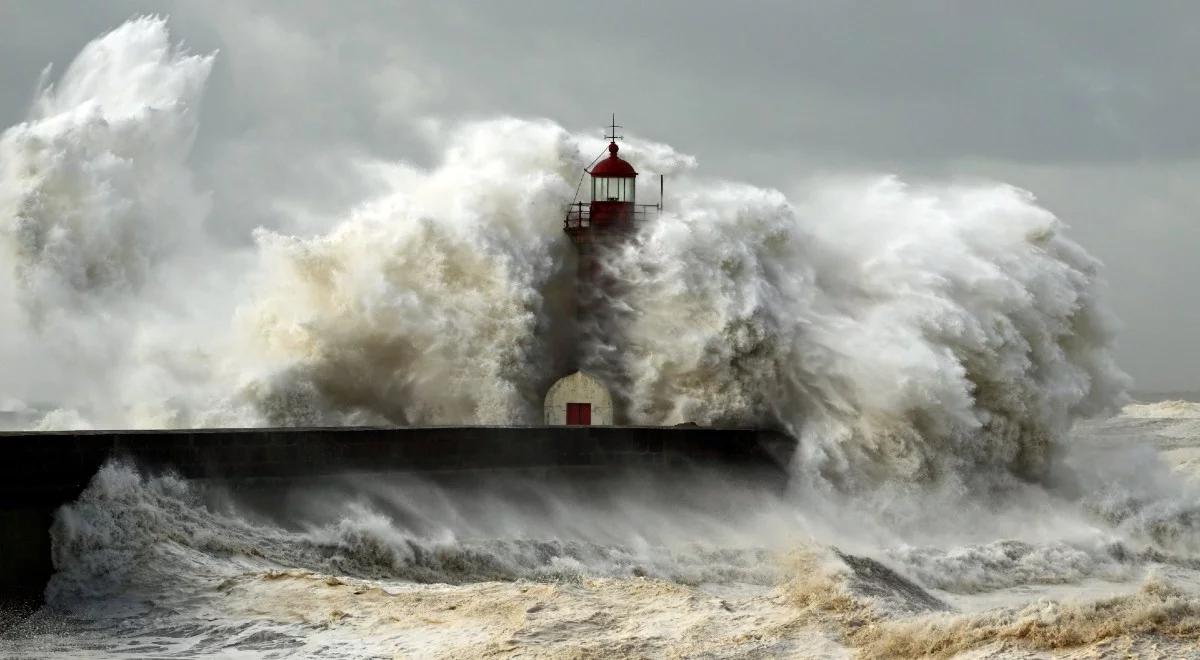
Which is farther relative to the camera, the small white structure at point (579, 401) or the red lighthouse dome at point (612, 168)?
the red lighthouse dome at point (612, 168)

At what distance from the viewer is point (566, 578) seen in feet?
33.3

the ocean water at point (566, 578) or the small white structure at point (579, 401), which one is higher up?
the small white structure at point (579, 401)

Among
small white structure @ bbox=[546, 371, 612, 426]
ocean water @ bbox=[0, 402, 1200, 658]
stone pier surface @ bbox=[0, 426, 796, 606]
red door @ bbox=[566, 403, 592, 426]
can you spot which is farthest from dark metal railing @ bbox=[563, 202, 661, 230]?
ocean water @ bbox=[0, 402, 1200, 658]

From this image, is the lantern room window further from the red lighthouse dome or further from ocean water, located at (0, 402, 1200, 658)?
ocean water, located at (0, 402, 1200, 658)

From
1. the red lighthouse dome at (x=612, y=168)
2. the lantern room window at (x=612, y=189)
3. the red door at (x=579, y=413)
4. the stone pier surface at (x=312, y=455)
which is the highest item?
the red lighthouse dome at (x=612, y=168)

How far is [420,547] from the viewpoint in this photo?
9.84 metres

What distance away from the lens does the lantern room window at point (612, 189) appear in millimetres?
16500

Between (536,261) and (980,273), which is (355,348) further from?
(980,273)

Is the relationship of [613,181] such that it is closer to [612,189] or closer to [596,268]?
[612,189]

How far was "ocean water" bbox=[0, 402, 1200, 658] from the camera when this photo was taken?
→ 22.0 ft

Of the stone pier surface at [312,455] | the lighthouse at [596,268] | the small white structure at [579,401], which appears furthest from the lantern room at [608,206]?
the stone pier surface at [312,455]

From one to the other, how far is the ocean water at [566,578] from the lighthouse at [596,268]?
2.55 meters

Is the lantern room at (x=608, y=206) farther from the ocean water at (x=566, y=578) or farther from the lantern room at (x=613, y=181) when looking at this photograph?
the ocean water at (x=566, y=578)

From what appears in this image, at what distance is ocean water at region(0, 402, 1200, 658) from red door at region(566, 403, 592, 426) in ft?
7.97
